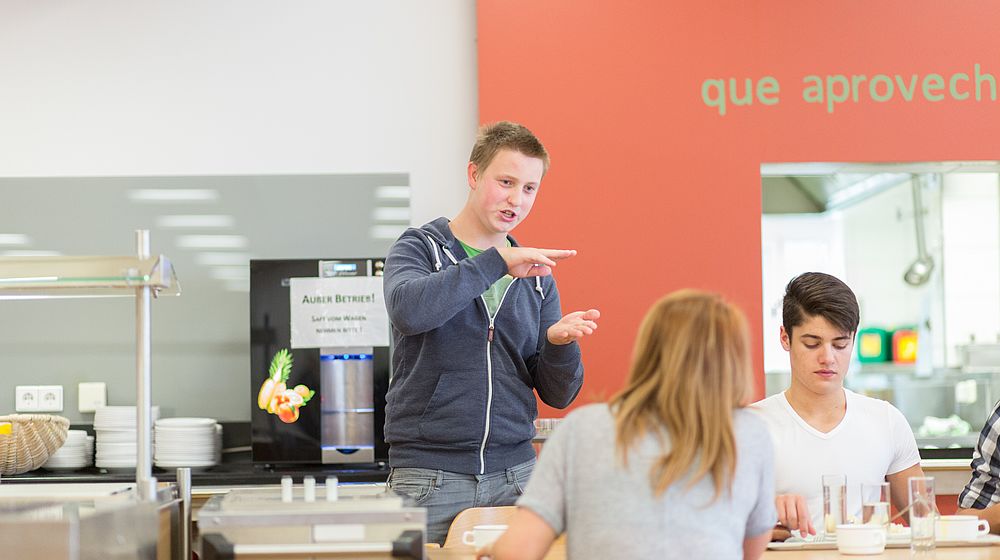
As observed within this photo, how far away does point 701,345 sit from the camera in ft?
5.74

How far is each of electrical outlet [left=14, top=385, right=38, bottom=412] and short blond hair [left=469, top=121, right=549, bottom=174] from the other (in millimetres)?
2428

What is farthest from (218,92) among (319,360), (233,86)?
(319,360)

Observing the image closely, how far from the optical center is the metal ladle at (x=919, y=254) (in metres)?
7.12

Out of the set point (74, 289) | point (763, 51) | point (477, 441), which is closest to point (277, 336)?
point (477, 441)

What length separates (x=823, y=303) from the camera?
8.98ft

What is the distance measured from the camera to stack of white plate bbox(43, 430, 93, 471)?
4059 mm

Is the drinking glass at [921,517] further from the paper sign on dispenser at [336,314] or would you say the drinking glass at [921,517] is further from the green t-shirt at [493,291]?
the paper sign on dispenser at [336,314]

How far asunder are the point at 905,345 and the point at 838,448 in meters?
4.71

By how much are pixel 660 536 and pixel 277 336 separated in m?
2.54

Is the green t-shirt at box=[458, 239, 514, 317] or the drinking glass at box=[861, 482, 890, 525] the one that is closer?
the drinking glass at box=[861, 482, 890, 525]

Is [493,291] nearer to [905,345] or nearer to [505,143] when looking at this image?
[505,143]

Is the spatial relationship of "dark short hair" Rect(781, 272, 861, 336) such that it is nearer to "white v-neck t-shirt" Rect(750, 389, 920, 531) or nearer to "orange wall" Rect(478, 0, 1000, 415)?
"white v-neck t-shirt" Rect(750, 389, 920, 531)

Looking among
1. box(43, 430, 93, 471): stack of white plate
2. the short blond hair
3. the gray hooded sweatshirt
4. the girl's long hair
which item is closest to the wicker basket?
box(43, 430, 93, 471): stack of white plate

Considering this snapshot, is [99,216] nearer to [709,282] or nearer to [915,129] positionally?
[709,282]
